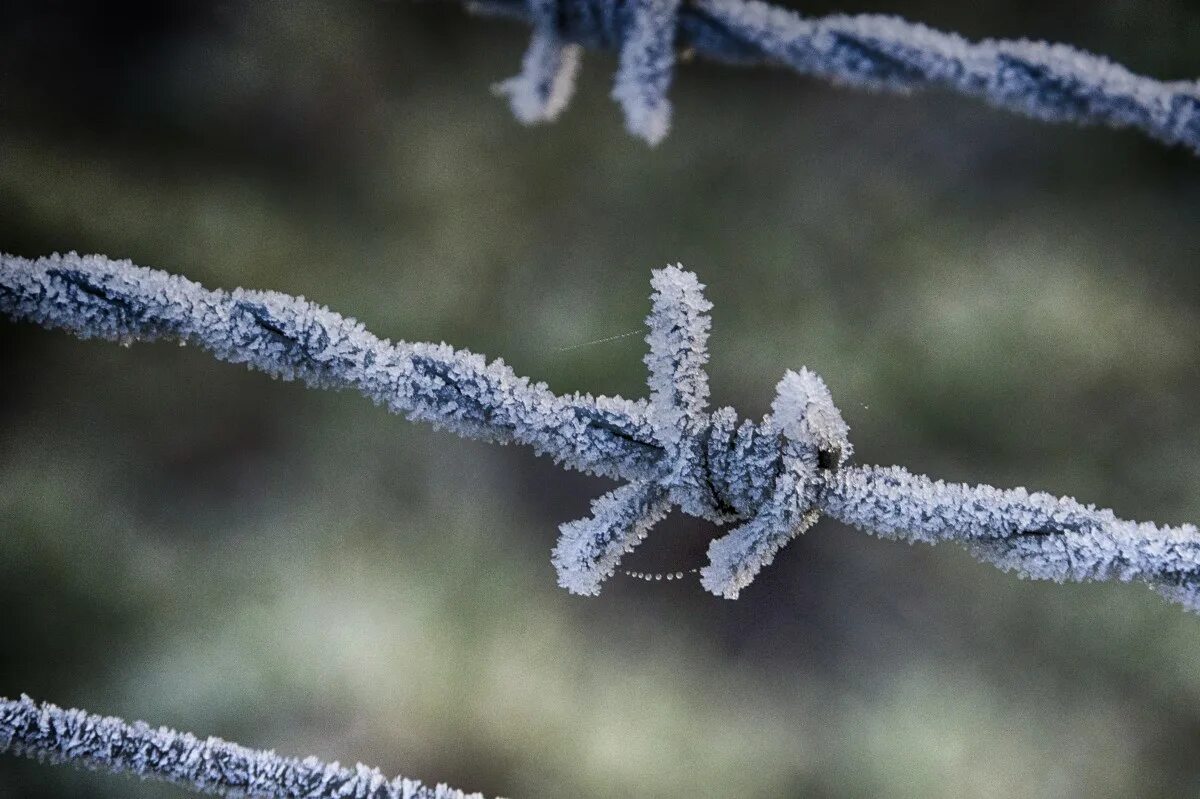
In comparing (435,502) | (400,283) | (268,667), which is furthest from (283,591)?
(400,283)

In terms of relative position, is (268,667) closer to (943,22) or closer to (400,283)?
(400,283)

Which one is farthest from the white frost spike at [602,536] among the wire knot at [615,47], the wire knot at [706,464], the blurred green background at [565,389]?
the blurred green background at [565,389]

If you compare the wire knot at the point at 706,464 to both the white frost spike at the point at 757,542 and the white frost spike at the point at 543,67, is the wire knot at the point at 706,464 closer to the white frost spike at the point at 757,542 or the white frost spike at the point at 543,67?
the white frost spike at the point at 757,542

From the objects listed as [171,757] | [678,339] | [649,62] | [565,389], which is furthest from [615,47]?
[565,389]

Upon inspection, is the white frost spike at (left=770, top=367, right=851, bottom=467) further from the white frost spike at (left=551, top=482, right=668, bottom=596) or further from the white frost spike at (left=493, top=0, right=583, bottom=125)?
the white frost spike at (left=493, top=0, right=583, bottom=125)

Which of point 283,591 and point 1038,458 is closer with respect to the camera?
point 283,591

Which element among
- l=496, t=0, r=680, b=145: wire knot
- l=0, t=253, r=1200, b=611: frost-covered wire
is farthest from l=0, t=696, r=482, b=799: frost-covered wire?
l=496, t=0, r=680, b=145: wire knot
